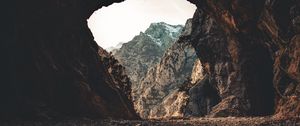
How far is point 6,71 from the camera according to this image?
102 feet

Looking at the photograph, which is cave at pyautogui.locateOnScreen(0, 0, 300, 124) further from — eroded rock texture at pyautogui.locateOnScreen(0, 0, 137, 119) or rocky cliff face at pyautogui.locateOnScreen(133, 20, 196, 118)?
rocky cliff face at pyautogui.locateOnScreen(133, 20, 196, 118)

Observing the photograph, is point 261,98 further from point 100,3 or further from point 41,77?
point 41,77

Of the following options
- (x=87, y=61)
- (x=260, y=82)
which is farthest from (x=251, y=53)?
(x=87, y=61)

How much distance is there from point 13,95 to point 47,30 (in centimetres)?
622

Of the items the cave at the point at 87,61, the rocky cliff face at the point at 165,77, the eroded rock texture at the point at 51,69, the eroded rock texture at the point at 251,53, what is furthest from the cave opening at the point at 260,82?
the rocky cliff face at the point at 165,77

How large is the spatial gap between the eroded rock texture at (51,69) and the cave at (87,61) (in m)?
0.07

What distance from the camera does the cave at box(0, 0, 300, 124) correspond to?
31.2m

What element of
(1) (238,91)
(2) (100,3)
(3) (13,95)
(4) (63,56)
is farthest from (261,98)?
(3) (13,95)

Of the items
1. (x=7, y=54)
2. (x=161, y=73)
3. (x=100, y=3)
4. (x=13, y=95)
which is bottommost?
(x=13, y=95)

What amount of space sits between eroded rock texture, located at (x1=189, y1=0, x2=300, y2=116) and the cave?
11cm

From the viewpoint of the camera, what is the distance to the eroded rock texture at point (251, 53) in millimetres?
38031

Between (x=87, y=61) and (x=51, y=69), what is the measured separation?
21.9 feet

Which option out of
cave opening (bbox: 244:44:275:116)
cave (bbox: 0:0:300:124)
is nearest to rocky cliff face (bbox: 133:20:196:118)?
cave opening (bbox: 244:44:275:116)

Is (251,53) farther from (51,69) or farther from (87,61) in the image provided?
(51,69)
